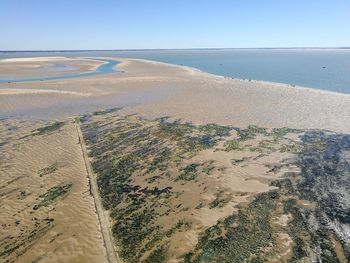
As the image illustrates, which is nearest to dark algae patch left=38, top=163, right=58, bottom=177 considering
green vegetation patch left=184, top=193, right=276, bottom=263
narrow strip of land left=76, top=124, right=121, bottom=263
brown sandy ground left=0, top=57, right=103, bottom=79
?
narrow strip of land left=76, top=124, right=121, bottom=263

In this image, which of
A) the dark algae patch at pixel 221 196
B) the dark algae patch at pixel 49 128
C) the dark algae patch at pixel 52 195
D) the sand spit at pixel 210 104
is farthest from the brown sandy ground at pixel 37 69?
the dark algae patch at pixel 52 195

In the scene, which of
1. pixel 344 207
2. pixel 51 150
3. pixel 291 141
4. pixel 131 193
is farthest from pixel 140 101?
pixel 344 207

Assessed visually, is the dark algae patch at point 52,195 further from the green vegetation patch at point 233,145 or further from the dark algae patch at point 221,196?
the green vegetation patch at point 233,145

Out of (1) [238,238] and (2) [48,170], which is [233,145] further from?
(2) [48,170]

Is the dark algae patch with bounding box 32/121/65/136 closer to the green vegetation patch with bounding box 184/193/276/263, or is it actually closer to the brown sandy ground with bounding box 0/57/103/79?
the green vegetation patch with bounding box 184/193/276/263

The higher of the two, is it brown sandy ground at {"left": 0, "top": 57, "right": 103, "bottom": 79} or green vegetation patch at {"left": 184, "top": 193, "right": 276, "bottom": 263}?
green vegetation patch at {"left": 184, "top": 193, "right": 276, "bottom": 263}

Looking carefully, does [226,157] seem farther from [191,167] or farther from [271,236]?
[271,236]

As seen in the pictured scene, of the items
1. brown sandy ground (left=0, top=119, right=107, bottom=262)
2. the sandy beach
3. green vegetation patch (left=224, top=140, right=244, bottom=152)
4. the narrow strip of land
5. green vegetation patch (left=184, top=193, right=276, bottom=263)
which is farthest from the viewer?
green vegetation patch (left=224, top=140, right=244, bottom=152)
